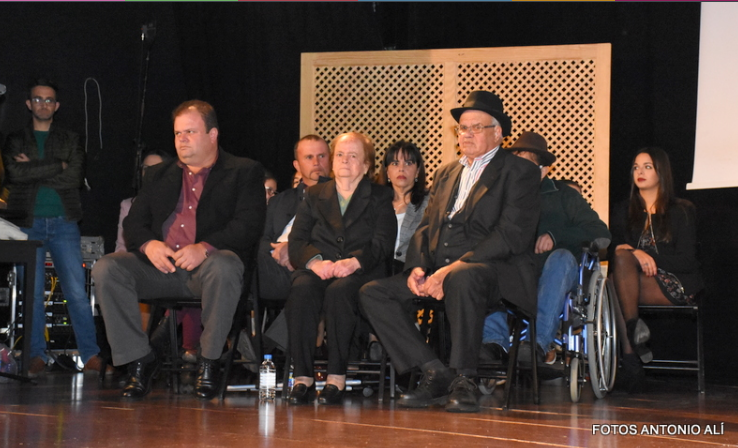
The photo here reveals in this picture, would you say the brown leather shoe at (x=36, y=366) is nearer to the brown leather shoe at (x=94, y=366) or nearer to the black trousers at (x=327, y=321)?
the brown leather shoe at (x=94, y=366)

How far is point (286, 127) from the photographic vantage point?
6695 millimetres

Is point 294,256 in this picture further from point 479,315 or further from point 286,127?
point 286,127

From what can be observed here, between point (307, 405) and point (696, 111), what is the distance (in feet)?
11.3

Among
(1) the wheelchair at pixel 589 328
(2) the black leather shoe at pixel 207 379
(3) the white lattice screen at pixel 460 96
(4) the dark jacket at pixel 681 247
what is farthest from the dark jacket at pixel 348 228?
(3) the white lattice screen at pixel 460 96

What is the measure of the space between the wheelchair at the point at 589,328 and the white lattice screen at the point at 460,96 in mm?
1649

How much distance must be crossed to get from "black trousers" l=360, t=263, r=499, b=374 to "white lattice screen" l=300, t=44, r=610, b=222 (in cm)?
238

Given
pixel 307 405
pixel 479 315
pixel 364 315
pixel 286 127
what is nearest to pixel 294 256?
pixel 364 315

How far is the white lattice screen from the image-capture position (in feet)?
19.1

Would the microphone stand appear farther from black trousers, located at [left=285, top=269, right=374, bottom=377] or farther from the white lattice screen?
black trousers, located at [left=285, top=269, right=374, bottom=377]

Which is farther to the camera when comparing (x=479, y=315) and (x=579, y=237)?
(x=579, y=237)

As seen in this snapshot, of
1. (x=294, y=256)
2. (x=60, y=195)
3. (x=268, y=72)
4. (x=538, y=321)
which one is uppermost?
(x=268, y=72)

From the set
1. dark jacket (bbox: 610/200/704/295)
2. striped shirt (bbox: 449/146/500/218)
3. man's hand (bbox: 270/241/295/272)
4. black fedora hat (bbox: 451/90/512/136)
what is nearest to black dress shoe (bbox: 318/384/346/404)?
man's hand (bbox: 270/241/295/272)

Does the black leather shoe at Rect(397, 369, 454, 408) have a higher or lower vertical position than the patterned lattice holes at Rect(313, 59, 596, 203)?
lower

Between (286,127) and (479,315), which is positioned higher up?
(286,127)
